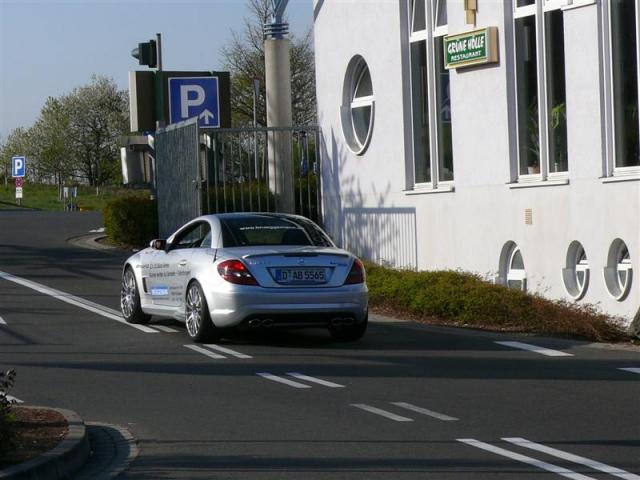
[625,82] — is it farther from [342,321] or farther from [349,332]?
[342,321]

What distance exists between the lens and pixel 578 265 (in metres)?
19.0

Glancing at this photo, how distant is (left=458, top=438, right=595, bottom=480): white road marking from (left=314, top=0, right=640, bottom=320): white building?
8878 mm

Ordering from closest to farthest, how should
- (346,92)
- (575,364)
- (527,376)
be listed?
1. (527,376)
2. (575,364)
3. (346,92)

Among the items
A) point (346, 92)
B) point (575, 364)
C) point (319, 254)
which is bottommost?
point (575, 364)

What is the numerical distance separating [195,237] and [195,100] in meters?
9.91

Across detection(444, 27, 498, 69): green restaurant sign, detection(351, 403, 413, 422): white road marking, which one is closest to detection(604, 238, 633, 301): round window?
detection(444, 27, 498, 69): green restaurant sign

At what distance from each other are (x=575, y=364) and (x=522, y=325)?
328 cm

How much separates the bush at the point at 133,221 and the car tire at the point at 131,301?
1319 cm

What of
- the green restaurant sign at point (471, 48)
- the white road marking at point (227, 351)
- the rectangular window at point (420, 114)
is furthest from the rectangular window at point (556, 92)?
the white road marking at point (227, 351)

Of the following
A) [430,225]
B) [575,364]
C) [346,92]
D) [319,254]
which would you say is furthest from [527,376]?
[346,92]

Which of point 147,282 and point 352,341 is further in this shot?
point 147,282

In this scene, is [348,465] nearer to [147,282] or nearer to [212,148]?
[147,282]

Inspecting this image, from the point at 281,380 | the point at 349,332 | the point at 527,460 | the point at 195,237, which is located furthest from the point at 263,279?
the point at 527,460

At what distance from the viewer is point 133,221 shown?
31062 mm
